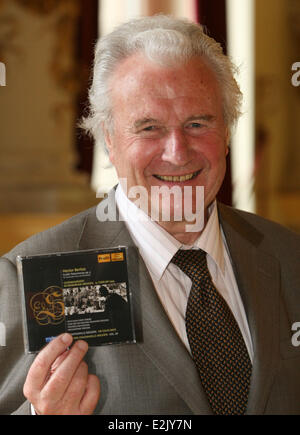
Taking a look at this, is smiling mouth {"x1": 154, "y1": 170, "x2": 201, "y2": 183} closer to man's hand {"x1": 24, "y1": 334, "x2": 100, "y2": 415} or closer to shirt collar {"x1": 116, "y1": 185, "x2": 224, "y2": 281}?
shirt collar {"x1": 116, "y1": 185, "x2": 224, "y2": 281}

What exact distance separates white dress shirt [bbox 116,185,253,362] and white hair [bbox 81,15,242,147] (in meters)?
0.22

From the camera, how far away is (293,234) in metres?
1.39

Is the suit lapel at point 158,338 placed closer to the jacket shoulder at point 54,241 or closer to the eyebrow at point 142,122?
the jacket shoulder at point 54,241

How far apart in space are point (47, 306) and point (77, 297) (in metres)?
0.06

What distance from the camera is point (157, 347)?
3.59 ft

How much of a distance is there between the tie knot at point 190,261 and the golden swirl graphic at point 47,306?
290 millimetres

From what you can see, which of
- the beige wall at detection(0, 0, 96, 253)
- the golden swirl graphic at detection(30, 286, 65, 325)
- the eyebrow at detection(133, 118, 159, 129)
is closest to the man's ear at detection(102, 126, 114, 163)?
the eyebrow at detection(133, 118, 159, 129)

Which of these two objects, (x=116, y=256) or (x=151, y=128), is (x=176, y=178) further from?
(x=116, y=256)

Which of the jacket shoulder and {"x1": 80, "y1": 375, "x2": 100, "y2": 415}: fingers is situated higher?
the jacket shoulder

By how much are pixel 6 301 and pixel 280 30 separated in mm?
3504

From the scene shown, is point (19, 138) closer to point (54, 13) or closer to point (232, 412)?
point (54, 13)

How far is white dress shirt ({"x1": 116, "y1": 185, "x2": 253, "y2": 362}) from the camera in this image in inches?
46.4

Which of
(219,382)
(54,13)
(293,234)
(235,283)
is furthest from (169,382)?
(54,13)

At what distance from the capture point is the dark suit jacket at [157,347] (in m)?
1.08
